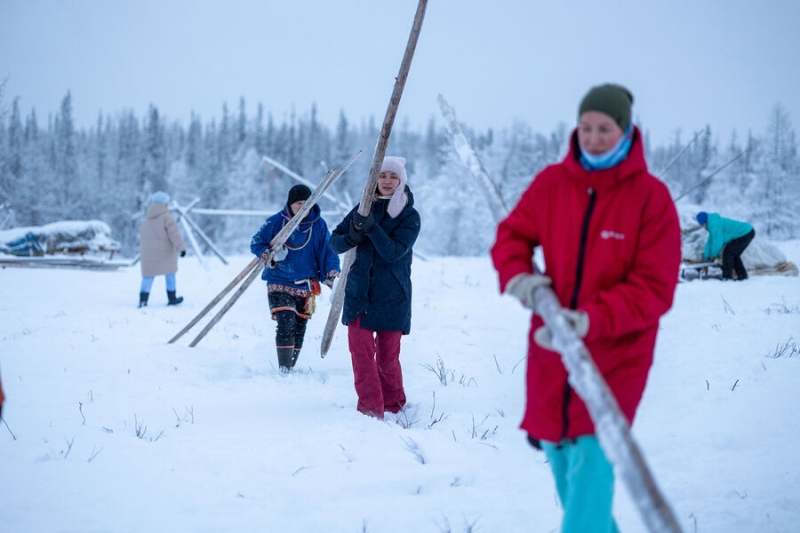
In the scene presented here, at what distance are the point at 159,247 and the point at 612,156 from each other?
8.83m

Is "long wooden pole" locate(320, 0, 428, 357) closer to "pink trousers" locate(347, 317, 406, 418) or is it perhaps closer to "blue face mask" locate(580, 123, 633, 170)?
"pink trousers" locate(347, 317, 406, 418)

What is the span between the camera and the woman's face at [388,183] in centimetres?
387

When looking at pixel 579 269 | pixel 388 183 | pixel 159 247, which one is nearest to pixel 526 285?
pixel 579 269

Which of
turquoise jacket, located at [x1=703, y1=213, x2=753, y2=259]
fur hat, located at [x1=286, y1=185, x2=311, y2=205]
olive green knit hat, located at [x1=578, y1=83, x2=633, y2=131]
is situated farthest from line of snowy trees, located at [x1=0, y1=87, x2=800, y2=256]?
olive green knit hat, located at [x1=578, y1=83, x2=633, y2=131]

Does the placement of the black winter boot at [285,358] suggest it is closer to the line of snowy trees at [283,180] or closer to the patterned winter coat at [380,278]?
the patterned winter coat at [380,278]

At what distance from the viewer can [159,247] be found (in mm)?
9055

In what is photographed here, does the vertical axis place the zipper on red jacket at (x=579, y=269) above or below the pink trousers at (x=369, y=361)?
above

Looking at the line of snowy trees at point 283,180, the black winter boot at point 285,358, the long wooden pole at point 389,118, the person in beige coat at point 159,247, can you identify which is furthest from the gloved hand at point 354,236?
the line of snowy trees at point 283,180

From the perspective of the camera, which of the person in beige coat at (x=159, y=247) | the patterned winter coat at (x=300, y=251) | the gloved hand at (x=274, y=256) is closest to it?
the gloved hand at (x=274, y=256)

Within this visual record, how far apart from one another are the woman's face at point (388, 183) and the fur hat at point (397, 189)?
2 centimetres

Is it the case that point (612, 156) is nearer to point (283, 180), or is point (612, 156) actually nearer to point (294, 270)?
point (294, 270)

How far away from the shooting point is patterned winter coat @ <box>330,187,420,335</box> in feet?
12.5

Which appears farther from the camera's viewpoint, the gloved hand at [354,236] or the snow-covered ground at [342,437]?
the gloved hand at [354,236]

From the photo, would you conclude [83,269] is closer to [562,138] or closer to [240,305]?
[240,305]
